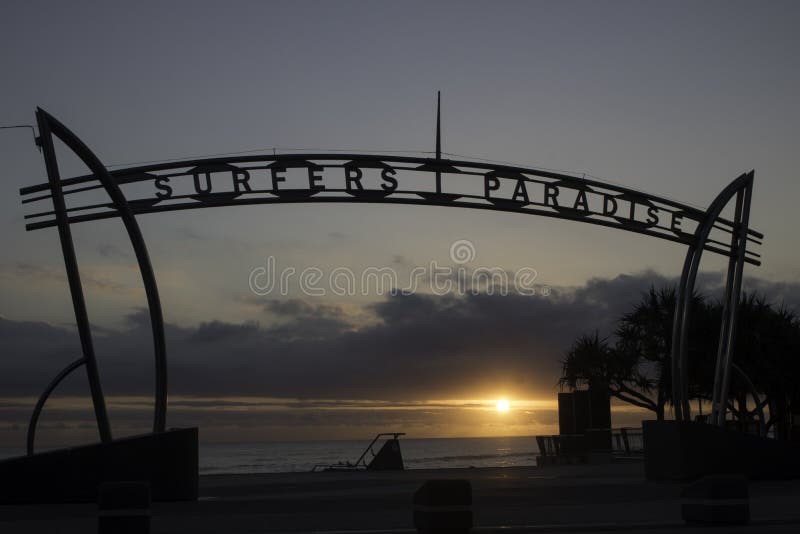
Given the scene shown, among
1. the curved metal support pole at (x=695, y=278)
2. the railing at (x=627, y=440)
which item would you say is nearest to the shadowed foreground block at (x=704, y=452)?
the curved metal support pole at (x=695, y=278)

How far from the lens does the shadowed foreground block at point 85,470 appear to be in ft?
51.8

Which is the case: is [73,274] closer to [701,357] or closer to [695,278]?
[695,278]

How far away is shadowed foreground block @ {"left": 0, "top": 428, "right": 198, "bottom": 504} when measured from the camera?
1580cm

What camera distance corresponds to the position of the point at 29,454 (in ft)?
53.3

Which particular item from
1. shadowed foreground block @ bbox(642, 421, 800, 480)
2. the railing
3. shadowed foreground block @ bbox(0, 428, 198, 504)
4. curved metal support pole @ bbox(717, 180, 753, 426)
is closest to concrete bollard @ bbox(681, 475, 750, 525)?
shadowed foreground block @ bbox(642, 421, 800, 480)

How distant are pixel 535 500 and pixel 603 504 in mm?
1277

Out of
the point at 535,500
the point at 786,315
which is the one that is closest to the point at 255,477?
the point at 535,500

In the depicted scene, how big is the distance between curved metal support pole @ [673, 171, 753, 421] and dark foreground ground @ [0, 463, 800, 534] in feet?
7.31

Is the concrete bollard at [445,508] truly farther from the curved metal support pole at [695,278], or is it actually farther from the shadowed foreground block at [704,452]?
the curved metal support pole at [695,278]

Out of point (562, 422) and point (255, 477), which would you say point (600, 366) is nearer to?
point (562, 422)

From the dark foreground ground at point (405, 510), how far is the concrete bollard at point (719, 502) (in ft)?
0.79

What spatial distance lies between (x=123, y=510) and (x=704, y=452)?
12614mm

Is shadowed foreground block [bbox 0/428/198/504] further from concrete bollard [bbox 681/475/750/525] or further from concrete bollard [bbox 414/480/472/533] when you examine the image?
concrete bollard [bbox 681/475/750/525]

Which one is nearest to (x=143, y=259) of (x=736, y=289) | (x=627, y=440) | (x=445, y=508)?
(x=445, y=508)
